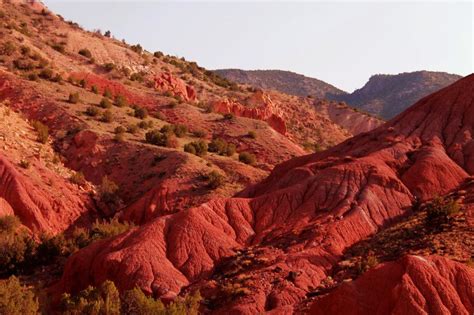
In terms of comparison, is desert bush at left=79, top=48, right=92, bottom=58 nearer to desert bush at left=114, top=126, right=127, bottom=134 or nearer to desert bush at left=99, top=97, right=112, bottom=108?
desert bush at left=99, top=97, right=112, bottom=108

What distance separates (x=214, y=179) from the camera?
34969 millimetres

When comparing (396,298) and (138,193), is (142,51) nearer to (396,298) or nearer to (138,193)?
(138,193)

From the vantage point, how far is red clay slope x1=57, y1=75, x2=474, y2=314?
20.2 metres

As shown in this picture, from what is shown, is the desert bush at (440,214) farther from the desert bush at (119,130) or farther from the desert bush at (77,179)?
the desert bush at (119,130)

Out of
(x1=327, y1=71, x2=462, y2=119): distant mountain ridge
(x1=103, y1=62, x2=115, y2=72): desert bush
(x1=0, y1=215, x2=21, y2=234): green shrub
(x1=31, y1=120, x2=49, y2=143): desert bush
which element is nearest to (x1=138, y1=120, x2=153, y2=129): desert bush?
(x1=31, y1=120, x2=49, y2=143): desert bush

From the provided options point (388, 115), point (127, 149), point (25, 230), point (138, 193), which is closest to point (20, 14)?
point (127, 149)

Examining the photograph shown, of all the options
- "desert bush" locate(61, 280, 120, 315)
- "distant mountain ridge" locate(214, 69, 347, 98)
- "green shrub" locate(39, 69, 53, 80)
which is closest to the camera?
"desert bush" locate(61, 280, 120, 315)

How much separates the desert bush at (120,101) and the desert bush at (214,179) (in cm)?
1602

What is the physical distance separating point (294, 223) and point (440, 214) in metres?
5.28

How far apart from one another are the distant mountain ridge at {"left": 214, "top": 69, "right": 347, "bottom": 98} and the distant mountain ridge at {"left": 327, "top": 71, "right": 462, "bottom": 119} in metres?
4.00

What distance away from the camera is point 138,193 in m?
36.0

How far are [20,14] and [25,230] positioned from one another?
141 feet

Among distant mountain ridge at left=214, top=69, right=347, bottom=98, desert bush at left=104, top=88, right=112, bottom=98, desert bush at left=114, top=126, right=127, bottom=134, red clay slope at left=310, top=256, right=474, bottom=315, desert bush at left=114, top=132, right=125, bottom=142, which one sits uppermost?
distant mountain ridge at left=214, top=69, right=347, bottom=98

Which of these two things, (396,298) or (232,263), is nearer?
(396,298)
